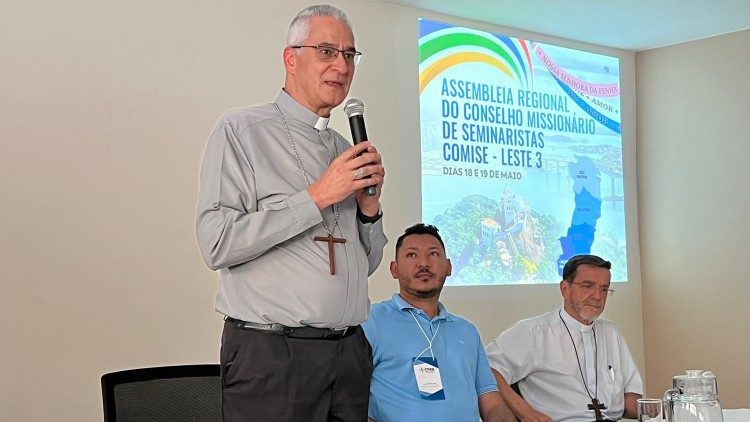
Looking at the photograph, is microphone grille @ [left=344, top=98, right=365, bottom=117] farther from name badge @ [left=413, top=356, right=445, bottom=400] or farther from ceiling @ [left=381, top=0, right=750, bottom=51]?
ceiling @ [left=381, top=0, right=750, bottom=51]

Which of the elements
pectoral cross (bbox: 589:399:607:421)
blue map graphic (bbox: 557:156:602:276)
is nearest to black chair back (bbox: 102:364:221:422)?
pectoral cross (bbox: 589:399:607:421)

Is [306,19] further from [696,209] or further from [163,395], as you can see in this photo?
[696,209]

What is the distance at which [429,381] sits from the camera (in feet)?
11.7

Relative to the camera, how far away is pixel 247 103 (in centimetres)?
493

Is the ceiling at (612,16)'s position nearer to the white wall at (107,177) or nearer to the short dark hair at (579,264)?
the white wall at (107,177)

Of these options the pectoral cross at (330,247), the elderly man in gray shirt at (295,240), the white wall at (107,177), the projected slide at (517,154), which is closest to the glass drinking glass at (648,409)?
the elderly man in gray shirt at (295,240)

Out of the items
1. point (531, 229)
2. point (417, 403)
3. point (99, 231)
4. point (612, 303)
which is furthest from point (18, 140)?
point (612, 303)

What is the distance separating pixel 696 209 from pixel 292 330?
208 inches

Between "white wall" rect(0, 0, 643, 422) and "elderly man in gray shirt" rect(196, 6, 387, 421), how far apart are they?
2.42 m

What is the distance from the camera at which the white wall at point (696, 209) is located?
6.39 meters

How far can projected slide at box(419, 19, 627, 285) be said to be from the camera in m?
5.80

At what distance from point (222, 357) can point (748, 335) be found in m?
5.15

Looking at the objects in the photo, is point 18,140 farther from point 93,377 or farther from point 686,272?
point 686,272

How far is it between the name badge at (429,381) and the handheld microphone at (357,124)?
1.66 metres
